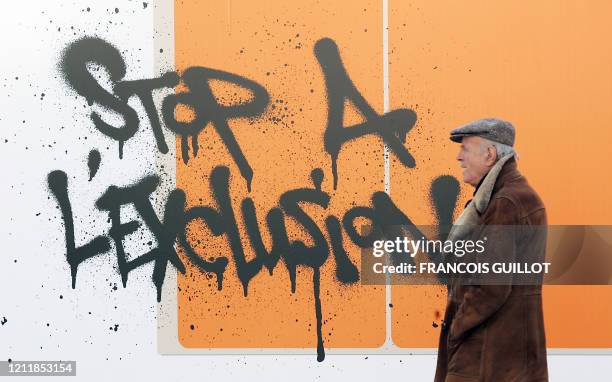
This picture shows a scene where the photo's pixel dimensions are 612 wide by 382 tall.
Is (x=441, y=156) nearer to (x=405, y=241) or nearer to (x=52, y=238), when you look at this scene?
(x=405, y=241)

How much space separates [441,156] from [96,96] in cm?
150

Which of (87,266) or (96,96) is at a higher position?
(96,96)

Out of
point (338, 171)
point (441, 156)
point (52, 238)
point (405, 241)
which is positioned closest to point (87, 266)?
point (52, 238)

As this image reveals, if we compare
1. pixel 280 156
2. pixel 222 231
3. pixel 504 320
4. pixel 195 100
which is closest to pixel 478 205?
pixel 504 320

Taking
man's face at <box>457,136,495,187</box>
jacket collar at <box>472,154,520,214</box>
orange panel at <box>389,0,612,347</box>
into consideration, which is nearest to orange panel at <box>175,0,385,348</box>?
orange panel at <box>389,0,612,347</box>

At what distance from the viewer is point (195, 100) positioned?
3.48 metres

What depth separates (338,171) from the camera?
135 inches

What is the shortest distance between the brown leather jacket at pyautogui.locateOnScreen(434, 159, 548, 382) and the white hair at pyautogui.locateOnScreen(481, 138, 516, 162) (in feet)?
0.15

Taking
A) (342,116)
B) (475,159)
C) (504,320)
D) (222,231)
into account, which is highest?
(342,116)

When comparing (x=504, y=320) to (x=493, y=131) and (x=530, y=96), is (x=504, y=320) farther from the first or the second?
(x=530, y=96)

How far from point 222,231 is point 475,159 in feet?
3.87

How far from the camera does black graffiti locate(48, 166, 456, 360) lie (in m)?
3.44

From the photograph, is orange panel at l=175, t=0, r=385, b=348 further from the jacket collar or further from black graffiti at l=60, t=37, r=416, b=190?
the jacket collar

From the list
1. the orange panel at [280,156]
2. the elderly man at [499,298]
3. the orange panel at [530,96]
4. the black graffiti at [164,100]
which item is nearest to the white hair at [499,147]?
the elderly man at [499,298]
